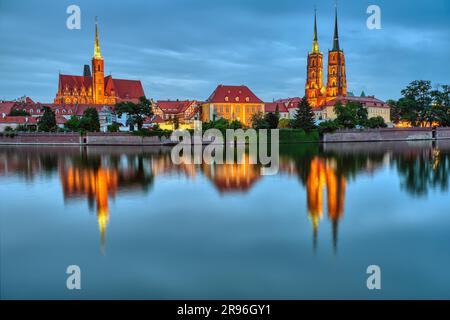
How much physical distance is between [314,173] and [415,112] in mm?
51293

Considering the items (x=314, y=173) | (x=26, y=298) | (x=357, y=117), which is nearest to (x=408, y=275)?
(x=26, y=298)

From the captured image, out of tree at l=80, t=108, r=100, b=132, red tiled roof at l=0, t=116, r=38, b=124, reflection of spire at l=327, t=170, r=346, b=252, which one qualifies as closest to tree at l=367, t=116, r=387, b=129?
tree at l=80, t=108, r=100, b=132

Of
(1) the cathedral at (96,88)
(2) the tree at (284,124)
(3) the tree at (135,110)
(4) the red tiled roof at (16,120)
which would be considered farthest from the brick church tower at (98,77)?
(2) the tree at (284,124)

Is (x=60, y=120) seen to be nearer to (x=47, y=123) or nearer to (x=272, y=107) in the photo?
(x=47, y=123)

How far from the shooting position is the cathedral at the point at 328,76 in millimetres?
90956

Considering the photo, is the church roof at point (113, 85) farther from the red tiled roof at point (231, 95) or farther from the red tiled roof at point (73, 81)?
the red tiled roof at point (231, 95)

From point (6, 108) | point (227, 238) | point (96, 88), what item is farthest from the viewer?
point (96, 88)

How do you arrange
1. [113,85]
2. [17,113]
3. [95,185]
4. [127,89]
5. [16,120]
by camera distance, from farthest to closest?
[127,89], [113,85], [17,113], [16,120], [95,185]

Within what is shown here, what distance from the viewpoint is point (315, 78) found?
9169cm

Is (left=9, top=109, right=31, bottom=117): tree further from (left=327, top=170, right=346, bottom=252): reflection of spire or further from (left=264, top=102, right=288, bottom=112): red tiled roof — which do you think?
(left=327, top=170, right=346, bottom=252): reflection of spire

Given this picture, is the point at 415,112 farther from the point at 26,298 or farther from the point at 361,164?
the point at 26,298

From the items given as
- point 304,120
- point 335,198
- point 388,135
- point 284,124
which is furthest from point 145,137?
point 335,198

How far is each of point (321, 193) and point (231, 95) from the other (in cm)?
5404

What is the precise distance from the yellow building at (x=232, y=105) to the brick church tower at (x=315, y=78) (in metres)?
24.5
